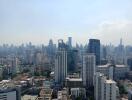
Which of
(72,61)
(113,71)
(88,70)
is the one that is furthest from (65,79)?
(72,61)

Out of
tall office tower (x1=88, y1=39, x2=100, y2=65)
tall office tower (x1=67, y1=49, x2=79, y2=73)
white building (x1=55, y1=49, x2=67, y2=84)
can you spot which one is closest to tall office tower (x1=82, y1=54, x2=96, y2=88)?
white building (x1=55, y1=49, x2=67, y2=84)

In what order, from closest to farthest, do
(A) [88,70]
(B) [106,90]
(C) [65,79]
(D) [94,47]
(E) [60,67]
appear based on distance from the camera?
(B) [106,90] → (A) [88,70] → (C) [65,79] → (E) [60,67] → (D) [94,47]

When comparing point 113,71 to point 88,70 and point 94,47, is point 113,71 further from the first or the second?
point 94,47

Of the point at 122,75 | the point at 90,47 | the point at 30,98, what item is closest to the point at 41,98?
the point at 30,98

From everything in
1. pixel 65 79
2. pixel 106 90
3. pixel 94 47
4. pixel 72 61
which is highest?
pixel 94 47

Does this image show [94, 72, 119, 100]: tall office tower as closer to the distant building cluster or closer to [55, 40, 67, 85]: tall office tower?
the distant building cluster

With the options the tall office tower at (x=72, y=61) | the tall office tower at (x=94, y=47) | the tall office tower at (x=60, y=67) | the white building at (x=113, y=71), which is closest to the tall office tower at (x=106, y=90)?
the tall office tower at (x=60, y=67)
